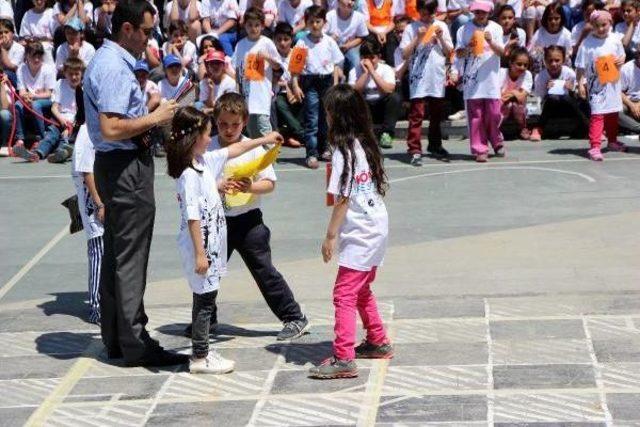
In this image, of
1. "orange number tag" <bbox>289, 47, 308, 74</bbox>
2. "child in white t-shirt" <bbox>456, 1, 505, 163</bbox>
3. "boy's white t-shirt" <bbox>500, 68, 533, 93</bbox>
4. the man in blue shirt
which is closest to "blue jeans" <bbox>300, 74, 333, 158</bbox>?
"orange number tag" <bbox>289, 47, 308, 74</bbox>

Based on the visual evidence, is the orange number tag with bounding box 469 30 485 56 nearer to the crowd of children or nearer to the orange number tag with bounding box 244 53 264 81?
the crowd of children

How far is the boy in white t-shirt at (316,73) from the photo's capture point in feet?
54.7

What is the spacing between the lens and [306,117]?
1667cm

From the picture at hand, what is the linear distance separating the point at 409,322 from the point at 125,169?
225 cm

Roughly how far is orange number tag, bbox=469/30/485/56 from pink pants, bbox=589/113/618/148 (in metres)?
1.57

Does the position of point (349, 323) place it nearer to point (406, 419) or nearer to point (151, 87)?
point (406, 419)

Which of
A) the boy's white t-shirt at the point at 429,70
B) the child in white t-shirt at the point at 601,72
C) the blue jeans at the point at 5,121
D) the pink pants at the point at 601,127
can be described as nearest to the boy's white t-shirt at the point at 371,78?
the boy's white t-shirt at the point at 429,70

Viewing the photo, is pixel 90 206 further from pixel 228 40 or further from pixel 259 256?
pixel 228 40

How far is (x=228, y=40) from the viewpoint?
19172 mm

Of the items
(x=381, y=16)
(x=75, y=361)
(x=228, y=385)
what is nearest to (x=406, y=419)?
(x=228, y=385)

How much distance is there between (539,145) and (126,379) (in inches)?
404

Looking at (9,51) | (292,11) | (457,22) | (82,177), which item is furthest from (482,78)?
(82,177)

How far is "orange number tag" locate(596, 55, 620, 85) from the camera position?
642 inches

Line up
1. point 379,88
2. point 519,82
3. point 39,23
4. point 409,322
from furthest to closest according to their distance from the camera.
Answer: point 39,23
point 519,82
point 379,88
point 409,322
